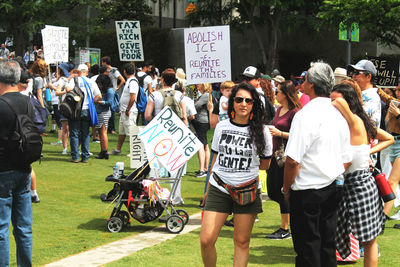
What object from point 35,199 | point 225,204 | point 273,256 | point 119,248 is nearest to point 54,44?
point 35,199

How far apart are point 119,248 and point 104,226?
1.08 m

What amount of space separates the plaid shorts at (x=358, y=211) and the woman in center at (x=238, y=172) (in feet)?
2.51

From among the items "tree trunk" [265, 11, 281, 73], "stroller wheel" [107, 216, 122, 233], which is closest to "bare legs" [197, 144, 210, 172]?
"stroller wheel" [107, 216, 122, 233]

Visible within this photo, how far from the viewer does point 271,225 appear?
27.7 ft

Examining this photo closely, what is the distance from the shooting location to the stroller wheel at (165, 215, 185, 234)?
25.6 ft

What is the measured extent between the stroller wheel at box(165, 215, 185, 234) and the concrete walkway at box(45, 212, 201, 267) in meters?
0.06

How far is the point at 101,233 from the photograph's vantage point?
775 cm

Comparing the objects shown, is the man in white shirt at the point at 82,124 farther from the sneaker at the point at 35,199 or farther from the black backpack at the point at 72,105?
the sneaker at the point at 35,199

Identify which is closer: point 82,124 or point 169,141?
point 169,141

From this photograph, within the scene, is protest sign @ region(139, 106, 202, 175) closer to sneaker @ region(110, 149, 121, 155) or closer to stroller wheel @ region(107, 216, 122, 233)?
stroller wheel @ region(107, 216, 122, 233)

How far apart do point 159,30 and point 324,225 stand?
34092 millimetres

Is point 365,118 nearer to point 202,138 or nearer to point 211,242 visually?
point 211,242

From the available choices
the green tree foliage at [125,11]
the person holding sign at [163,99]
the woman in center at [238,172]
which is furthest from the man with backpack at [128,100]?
the green tree foliage at [125,11]

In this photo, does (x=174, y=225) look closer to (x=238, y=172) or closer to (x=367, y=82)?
(x=238, y=172)
